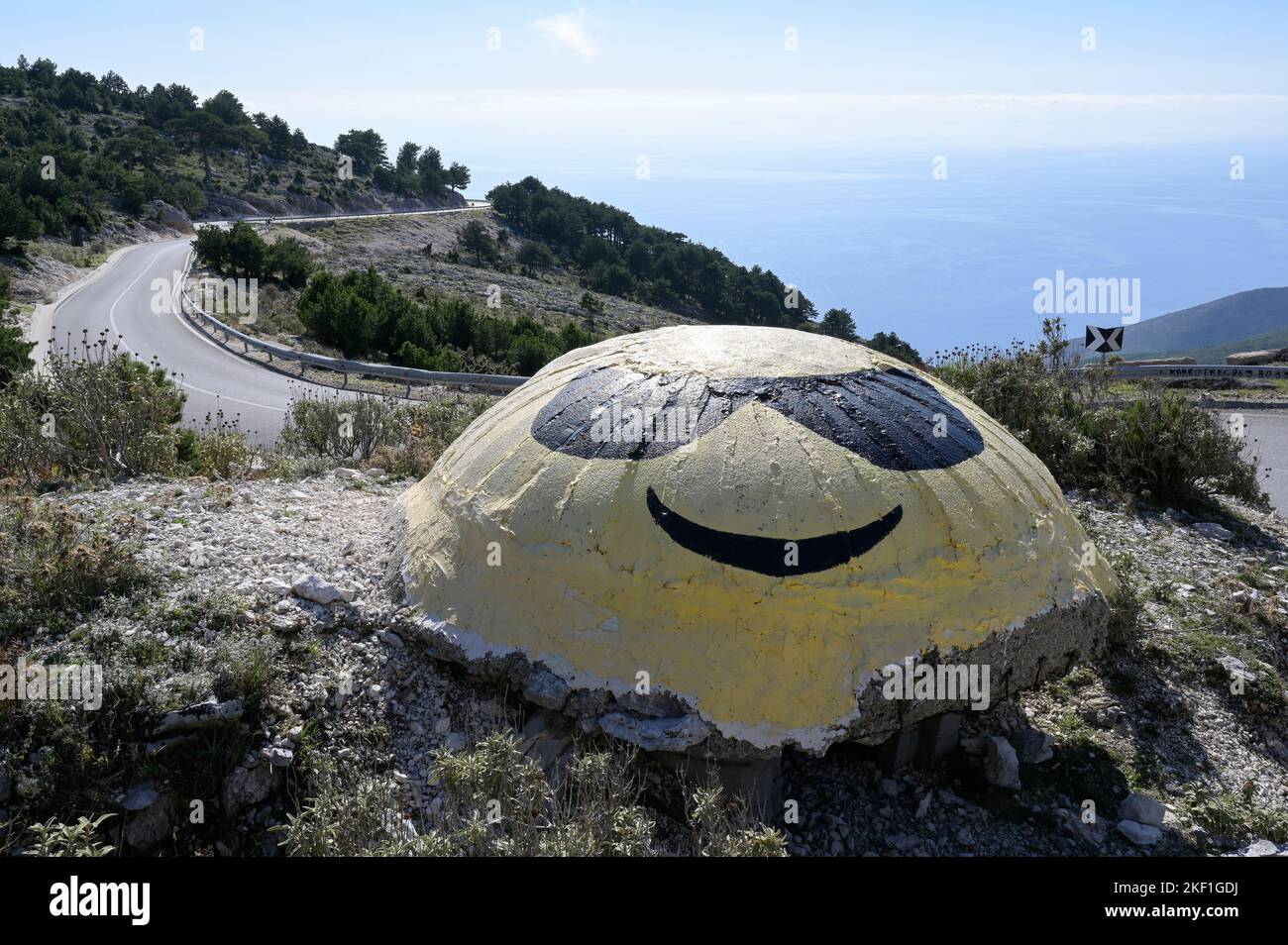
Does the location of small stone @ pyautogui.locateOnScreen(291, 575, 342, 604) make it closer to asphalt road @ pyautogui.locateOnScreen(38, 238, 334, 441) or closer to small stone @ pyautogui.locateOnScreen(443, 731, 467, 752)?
small stone @ pyautogui.locateOnScreen(443, 731, 467, 752)

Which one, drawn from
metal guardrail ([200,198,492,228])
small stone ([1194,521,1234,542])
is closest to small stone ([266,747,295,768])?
small stone ([1194,521,1234,542])

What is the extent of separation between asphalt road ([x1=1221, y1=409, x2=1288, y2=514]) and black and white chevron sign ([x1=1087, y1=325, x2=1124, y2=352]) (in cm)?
287

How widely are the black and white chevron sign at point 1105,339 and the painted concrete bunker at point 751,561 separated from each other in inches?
375

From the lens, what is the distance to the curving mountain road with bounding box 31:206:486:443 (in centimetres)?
2198

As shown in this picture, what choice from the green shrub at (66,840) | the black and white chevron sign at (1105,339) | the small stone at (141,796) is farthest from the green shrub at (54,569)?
the black and white chevron sign at (1105,339)

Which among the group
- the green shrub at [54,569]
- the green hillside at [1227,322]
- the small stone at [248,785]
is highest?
the green hillside at [1227,322]

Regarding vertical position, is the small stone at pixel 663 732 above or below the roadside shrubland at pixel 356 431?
below

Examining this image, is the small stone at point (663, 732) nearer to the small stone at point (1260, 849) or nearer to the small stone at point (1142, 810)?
the small stone at point (1142, 810)

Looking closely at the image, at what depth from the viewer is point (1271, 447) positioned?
19016 millimetres

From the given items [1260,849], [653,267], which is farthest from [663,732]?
[653,267]

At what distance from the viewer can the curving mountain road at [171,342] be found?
21984 mm

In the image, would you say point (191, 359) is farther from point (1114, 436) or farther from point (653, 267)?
point (653, 267)

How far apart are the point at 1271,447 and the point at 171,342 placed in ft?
107
